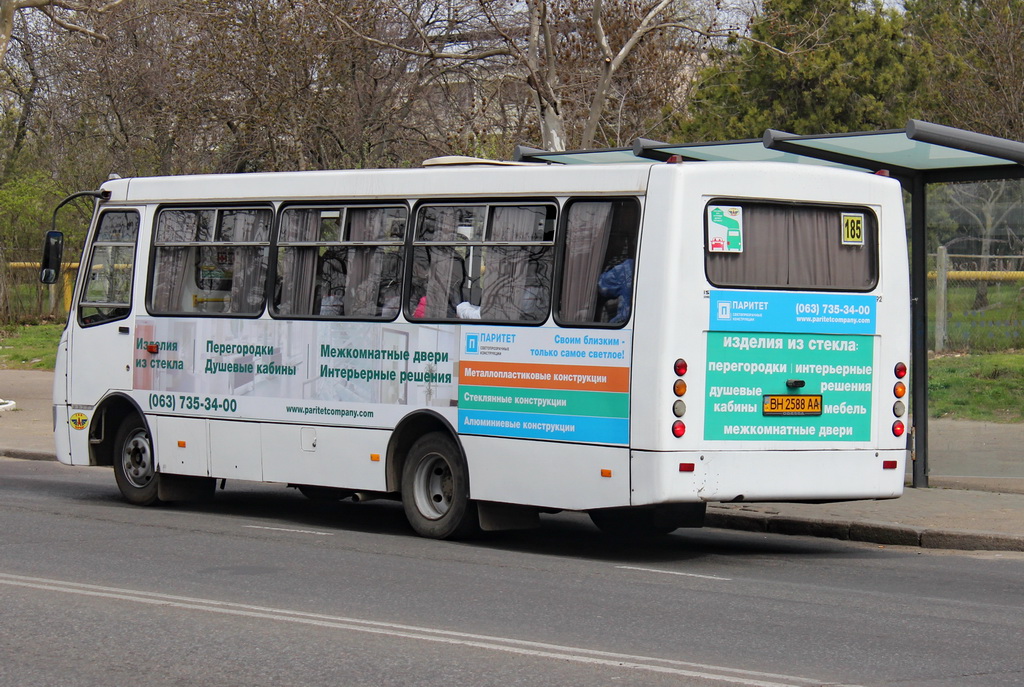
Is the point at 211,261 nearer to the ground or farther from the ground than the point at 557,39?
nearer to the ground

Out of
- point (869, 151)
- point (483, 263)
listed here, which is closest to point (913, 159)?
point (869, 151)

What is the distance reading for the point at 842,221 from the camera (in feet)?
35.4

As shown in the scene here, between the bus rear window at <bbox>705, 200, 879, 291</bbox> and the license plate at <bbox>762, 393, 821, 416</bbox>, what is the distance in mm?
781

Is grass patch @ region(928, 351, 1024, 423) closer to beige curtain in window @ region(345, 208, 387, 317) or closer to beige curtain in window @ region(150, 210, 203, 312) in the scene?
beige curtain in window @ region(345, 208, 387, 317)

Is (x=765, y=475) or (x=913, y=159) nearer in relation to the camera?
(x=765, y=475)

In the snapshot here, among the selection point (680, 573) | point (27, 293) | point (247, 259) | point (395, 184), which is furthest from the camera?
point (27, 293)

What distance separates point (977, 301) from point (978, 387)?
868 millimetres

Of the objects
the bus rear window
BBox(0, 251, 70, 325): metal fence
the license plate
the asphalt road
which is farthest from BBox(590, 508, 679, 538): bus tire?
BBox(0, 251, 70, 325): metal fence

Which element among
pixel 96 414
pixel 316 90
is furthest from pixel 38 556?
pixel 316 90

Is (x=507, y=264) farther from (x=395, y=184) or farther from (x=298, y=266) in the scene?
(x=298, y=266)

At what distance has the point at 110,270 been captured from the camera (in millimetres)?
13828

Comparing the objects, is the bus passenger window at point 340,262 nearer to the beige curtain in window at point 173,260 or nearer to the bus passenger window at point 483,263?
the bus passenger window at point 483,263

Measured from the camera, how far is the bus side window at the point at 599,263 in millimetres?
10266

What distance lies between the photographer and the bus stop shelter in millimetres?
12656
